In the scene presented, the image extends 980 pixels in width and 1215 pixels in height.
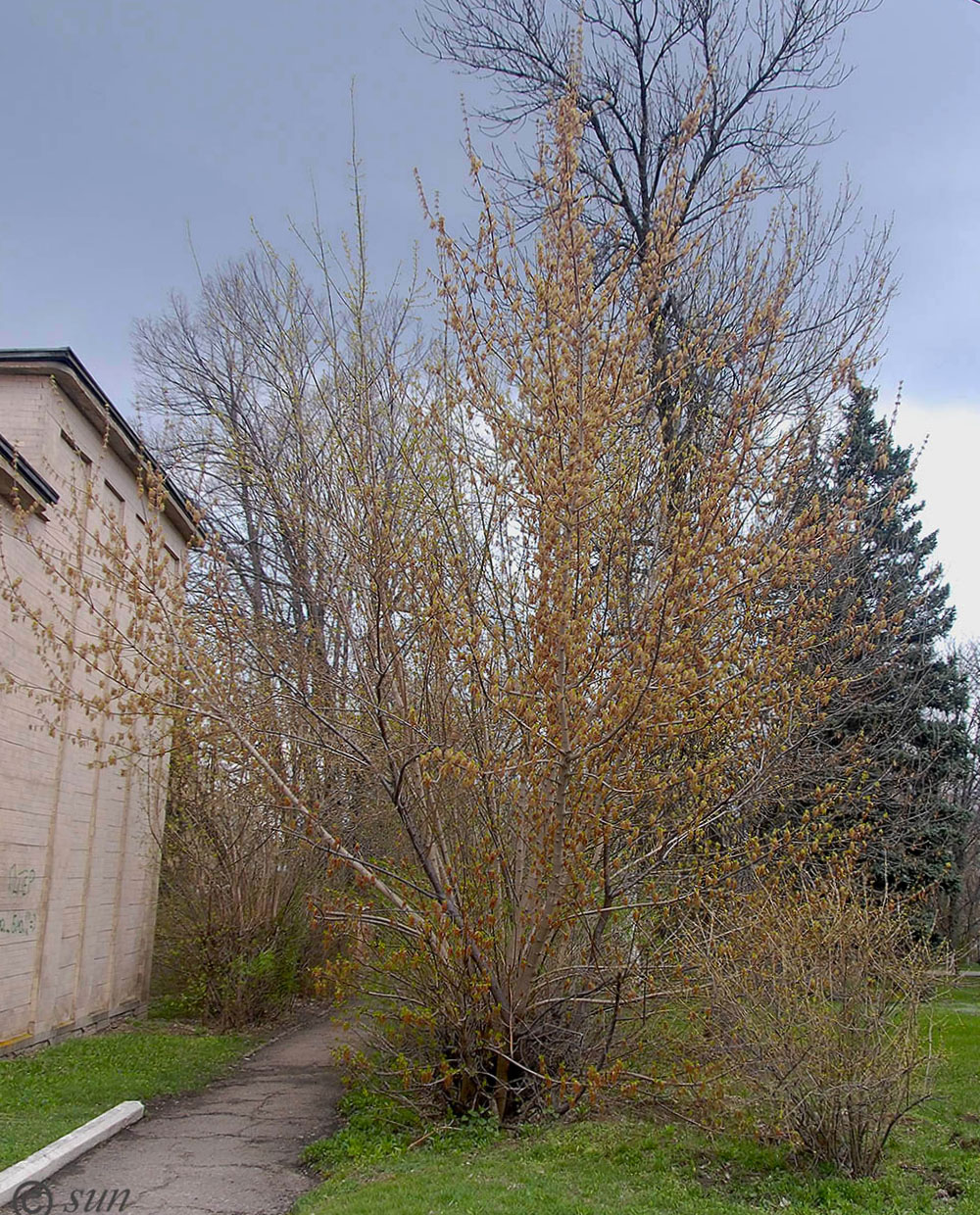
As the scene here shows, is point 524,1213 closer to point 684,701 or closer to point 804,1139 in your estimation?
point 804,1139

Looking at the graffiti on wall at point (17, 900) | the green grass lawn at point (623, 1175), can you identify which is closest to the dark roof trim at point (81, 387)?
the graffiti on wall at point (17, 900)

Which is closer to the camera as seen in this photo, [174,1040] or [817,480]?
[817,480]

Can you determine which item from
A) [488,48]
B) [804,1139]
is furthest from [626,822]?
[488,48]

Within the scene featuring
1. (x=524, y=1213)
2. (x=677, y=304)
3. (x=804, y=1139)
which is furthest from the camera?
(x=677, y=304)

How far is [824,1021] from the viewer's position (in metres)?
5.78

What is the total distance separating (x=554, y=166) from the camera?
666cm

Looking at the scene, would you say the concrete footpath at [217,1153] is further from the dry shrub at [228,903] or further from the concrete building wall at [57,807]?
the dry shrub at [228,903]

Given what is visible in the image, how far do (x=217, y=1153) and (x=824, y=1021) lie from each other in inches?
165

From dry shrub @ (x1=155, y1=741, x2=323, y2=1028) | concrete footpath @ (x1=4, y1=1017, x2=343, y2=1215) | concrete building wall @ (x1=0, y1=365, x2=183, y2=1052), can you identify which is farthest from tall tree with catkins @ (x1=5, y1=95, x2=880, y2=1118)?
dry shrub @ (x1=155, y1=741, x2=323, y2=1028)

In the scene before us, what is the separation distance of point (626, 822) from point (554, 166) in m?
4.22

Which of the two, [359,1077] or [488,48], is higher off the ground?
[488,48]

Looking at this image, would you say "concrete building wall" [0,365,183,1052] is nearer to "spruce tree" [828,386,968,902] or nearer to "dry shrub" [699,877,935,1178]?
"dry shrub" [699,877,935,1178]

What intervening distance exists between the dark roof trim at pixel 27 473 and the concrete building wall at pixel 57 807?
0.62ft

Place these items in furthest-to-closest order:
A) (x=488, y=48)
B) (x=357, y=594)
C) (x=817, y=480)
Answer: (x=488, y=48) → (x=817, y=480) → (x=357, y=594)
